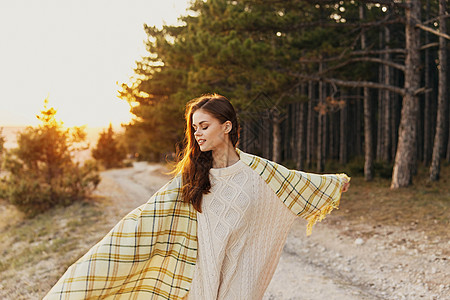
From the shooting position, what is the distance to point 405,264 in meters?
5.27

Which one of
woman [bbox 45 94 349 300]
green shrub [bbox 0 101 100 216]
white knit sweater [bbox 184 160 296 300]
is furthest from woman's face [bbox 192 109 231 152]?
green shrub [bbox 0 101 100 216]

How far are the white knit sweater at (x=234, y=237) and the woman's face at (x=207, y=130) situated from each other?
19 cm

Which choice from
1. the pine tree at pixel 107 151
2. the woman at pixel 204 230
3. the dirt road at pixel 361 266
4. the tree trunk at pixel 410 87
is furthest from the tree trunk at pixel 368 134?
the pine tree at pixel 107 151

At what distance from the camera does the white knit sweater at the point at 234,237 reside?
235 cm

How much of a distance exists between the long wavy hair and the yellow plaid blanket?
0.28 feet

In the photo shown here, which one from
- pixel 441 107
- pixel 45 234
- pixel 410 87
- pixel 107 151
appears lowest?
pixel 45 234

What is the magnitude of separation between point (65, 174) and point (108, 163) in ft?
78.0

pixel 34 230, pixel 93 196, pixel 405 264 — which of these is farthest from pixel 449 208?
pixel 93 196

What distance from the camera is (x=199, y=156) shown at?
2.56m

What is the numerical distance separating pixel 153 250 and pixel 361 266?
4.02 m

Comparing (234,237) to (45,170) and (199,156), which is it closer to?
(199,156)

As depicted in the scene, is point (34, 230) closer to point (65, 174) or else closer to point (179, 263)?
point (65, 174)

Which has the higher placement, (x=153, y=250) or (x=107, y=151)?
(x=153, y=250)

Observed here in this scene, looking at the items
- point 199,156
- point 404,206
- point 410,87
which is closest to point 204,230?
point 199,156
